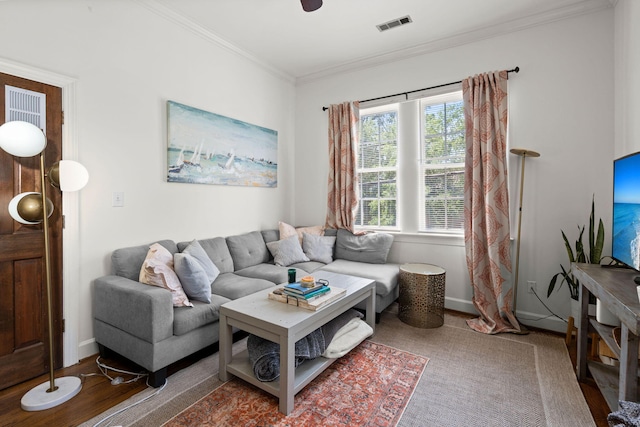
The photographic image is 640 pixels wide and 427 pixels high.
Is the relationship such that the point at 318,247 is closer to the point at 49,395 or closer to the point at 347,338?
the point at 347,338

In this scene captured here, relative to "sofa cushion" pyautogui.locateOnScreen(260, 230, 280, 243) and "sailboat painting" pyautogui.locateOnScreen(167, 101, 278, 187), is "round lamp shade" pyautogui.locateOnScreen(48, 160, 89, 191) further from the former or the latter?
"sofa cushion" pyautogui.locateOnScreen(260, 230, 280, 243)

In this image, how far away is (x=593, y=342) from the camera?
220 cm

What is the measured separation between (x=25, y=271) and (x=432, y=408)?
275 cm

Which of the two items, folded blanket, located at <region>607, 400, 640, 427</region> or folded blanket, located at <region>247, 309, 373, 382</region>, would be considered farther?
folded blanket, located at <region>247, 309, 373, 382</region>

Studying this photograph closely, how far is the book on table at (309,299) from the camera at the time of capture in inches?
75.4

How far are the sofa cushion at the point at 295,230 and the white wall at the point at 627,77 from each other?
2960 mm

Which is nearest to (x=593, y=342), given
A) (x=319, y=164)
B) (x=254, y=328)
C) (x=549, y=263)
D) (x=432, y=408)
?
(x=549, y=263)

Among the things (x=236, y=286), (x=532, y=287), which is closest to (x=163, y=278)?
(x=236, y=286)

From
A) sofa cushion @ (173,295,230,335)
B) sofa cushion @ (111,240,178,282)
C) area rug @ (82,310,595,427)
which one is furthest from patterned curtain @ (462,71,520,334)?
sofa cushion @ (111,240,178,282)

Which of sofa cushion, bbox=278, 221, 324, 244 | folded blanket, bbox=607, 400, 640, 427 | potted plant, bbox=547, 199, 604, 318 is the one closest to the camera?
folded blanket, bbox=607, 400, 640, 427

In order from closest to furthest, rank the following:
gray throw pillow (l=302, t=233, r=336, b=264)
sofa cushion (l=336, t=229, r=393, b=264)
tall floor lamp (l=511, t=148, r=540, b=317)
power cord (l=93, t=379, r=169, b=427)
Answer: power cord (l=93, t=379, r=169, b=427) < tall floor lamp (l=511, t=148, r=540, b=317) < sofa cushion (l=336, t=229, r=393, b=264) < gray throw pillow (l=302, t=233, r=336, b=264)

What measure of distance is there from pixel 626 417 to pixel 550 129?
2.55 meters

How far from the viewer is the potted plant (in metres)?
2.30

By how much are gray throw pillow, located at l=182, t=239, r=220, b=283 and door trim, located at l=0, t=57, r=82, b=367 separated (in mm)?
762
